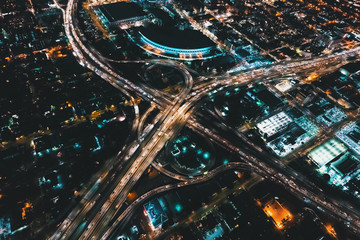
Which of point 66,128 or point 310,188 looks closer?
point 310,188

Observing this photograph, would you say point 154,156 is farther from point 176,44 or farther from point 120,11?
point 120,11

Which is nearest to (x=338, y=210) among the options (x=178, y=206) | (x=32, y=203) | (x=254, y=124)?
(x=254, y=124)

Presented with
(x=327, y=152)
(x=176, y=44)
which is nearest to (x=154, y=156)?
(x=327, y=152)

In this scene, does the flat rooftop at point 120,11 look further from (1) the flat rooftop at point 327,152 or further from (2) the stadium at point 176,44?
(1) the flat rooftop at point 327,152

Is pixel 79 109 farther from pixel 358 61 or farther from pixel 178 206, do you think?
pixel 358 61

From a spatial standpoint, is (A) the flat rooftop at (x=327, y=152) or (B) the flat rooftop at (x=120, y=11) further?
(B) the flat rooftop at (x=120, y=11)

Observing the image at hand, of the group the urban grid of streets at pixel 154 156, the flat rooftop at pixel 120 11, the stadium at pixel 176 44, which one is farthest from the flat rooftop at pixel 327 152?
the flat rooftop at pixel 120 11
